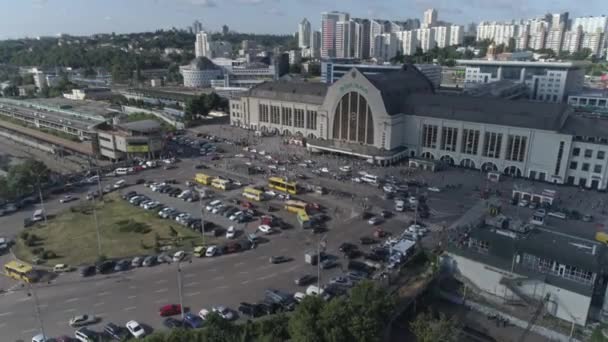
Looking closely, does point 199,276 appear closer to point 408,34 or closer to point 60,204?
point 60,204

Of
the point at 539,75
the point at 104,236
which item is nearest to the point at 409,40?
the point at 539,75

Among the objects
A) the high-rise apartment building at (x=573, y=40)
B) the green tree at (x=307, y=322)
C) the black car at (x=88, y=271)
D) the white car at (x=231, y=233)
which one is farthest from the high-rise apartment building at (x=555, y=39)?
the black car at (x=88, y=271)

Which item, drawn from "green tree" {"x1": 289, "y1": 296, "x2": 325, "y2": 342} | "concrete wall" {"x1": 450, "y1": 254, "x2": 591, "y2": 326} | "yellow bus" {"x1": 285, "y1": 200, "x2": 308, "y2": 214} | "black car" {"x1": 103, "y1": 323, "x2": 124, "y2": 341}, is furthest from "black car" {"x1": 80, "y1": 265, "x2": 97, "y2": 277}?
"concrete wall" {"x1": 450, "y1": 254, "x2": 591, "y2": 326}

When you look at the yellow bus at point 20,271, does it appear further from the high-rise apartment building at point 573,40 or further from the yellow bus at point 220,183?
the high-rise apartment building at point 573,40

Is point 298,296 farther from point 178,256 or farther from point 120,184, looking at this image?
point 120,184

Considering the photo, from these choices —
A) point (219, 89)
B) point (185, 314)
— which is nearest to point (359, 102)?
point (185, 314)

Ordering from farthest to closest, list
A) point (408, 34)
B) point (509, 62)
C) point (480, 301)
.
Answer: point (408, 34), point (509, 62), point (480, 301)

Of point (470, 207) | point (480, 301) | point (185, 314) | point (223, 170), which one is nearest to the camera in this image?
point (185, 314)
